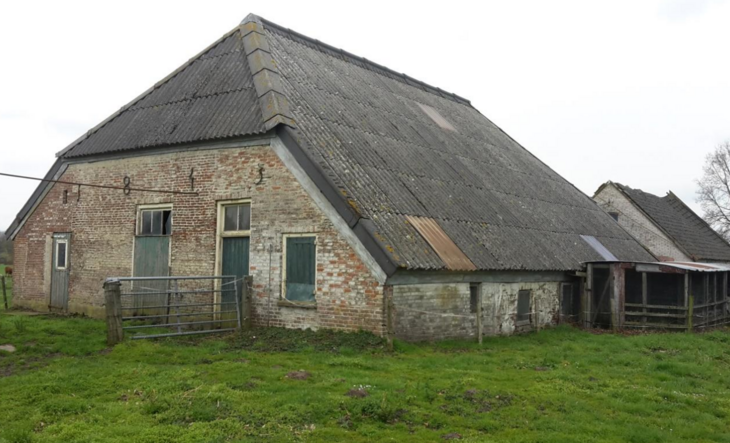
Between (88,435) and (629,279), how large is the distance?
1549 centimetres

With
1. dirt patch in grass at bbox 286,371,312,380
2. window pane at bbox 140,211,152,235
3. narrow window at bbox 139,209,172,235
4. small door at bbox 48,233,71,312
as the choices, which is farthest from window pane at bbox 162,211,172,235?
dirt patch in grass at bbox 286,371,312,380

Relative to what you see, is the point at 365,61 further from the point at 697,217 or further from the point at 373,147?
the point at 697,217

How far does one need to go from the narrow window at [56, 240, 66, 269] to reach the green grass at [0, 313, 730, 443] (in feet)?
15.4

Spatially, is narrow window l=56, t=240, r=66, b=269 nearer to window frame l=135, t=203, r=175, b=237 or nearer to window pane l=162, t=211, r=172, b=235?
window frame l=135, t=203, r=175, b=237

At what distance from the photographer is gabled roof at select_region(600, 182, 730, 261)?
30.0 meters

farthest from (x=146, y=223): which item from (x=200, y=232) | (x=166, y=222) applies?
(x=200, y=232)

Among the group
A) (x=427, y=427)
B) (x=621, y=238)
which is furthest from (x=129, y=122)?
(x=621, y=238)

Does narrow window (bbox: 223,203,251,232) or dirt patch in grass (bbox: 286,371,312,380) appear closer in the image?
dirt patch in grass (bbox: 286,371,312,380)

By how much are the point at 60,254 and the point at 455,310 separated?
36.6 feet

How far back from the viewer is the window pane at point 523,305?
50.7ft

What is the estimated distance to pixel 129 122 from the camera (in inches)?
667

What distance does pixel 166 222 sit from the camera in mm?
15461

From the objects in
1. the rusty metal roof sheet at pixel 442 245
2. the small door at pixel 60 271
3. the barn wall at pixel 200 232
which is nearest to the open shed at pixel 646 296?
the rusty metal roof sheet at pixel 442 245

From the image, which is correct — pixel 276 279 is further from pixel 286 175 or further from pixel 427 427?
pixel 427 427
